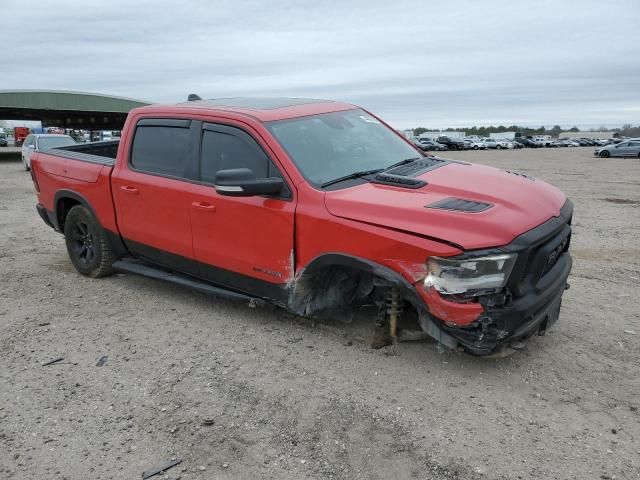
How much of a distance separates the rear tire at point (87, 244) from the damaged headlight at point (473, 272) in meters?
3.77

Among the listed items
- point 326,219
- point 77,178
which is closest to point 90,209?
point 77,178

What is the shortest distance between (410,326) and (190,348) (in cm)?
171

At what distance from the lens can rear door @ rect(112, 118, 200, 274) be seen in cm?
460

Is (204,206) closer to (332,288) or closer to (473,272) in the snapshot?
(332,288)

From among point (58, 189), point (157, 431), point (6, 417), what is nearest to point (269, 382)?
point (157, 431)

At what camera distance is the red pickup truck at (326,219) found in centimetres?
323

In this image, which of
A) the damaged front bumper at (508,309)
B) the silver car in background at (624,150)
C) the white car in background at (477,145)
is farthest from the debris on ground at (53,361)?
the white car in background at (477,145)

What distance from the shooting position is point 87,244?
5.96m

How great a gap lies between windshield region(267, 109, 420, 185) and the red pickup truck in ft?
0.05

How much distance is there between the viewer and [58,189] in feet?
19.5

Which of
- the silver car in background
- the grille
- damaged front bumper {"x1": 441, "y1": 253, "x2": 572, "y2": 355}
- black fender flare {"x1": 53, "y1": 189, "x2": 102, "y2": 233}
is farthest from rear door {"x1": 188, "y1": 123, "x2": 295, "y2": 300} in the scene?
the silver car in background

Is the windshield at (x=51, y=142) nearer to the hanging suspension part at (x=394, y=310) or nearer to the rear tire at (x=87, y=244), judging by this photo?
the rear tire at (x=87, y=244)

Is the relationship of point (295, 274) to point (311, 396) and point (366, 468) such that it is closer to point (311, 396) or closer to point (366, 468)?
point (311, 396)

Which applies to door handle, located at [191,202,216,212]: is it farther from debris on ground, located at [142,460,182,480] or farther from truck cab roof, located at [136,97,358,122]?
debris on ground, located at [142,460,182,480]
